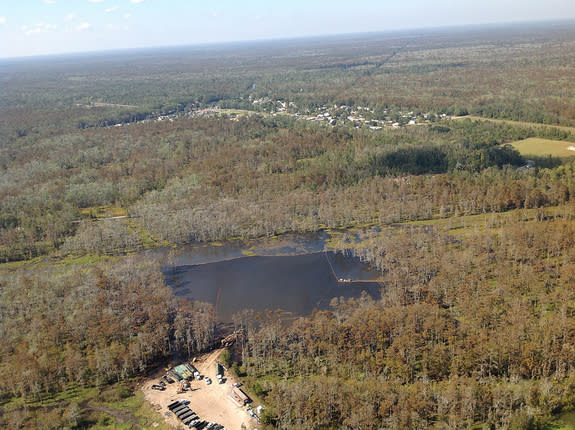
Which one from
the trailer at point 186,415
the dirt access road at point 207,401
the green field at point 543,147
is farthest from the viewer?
the green field at point 543,147

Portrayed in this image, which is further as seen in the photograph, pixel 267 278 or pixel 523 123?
pixel 523 123

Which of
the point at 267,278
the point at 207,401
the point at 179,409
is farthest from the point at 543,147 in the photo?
the point at 179,409

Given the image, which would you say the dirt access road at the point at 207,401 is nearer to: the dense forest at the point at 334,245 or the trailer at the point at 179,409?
the trailer at the point at 179,409

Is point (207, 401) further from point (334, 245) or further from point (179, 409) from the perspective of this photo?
point (334, 245)

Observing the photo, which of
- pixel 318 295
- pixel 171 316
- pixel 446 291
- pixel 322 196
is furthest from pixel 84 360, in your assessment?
pixel 322 196

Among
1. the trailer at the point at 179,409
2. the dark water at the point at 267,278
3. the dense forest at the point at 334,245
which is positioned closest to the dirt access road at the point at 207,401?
the trailer at the point at 179,409

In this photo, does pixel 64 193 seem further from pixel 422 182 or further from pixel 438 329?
pixel 438 329
